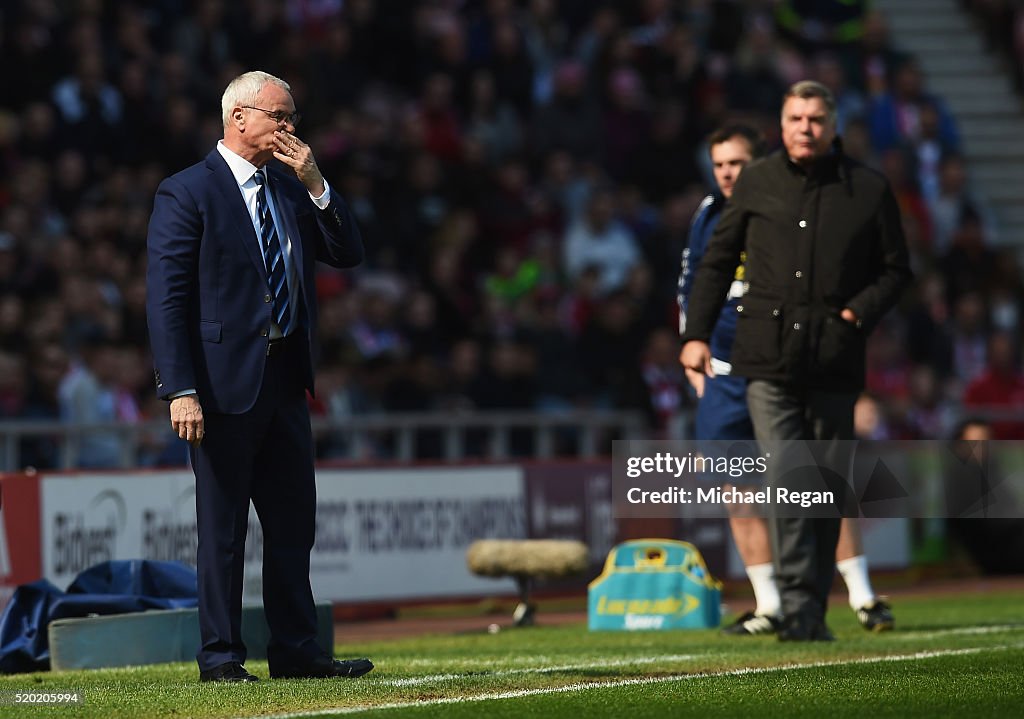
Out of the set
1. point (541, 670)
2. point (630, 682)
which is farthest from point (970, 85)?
point (630, 682)

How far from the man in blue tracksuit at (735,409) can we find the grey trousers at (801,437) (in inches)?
30.2

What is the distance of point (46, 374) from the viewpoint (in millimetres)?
13984

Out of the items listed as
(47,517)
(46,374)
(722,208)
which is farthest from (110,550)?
(722,208)

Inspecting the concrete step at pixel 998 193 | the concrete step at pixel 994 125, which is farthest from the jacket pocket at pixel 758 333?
the concrete step at pixel 994 125

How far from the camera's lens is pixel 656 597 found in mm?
11531

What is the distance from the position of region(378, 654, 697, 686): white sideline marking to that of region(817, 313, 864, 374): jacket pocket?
1.46 metres

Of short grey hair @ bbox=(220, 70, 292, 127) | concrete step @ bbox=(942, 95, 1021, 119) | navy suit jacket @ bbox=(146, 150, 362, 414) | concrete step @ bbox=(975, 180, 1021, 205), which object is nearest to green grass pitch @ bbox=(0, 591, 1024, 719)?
navy suit jacket @ bbox=(146, 150, 362, 414)

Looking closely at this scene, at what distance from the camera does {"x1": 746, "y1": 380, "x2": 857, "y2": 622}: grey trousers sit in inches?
375

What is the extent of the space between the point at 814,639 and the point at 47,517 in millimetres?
4778

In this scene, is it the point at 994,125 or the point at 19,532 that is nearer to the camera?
the point at 19,532

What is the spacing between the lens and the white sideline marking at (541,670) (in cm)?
786

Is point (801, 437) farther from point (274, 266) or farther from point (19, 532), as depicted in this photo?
point (19, 532)

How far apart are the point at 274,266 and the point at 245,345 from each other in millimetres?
335

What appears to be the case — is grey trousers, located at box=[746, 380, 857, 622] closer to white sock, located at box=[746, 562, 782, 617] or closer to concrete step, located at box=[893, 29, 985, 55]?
white sock, located at box=[746, 562, 782, 617]
